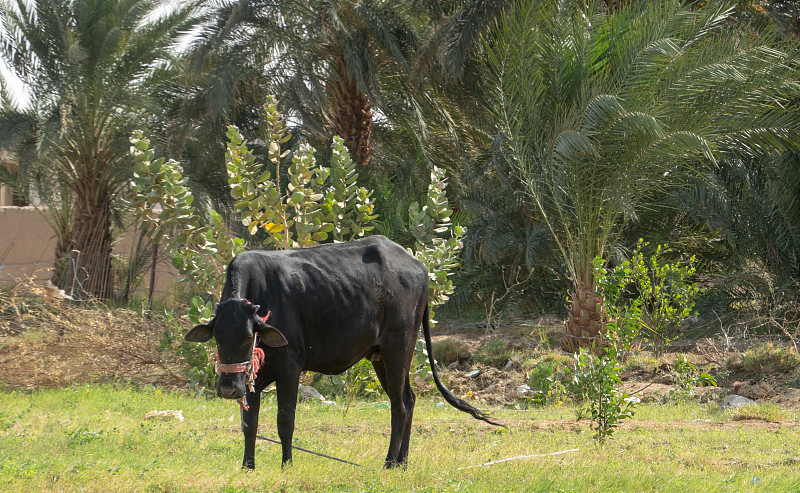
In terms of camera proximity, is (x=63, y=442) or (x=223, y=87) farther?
(x=223, y=87)

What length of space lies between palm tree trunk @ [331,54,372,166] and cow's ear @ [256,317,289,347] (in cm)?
1238

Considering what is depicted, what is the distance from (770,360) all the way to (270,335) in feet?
27.2

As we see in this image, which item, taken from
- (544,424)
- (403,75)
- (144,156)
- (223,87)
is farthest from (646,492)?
(403,75)

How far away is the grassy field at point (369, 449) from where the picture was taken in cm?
566

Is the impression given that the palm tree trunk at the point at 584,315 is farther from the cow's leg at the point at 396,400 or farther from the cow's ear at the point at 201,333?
the cow's ear at the point at 201,333

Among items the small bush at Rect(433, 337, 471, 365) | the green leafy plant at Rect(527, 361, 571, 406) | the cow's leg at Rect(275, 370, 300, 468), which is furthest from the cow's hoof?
the small bush at Rect(433, 337, 471, 365)

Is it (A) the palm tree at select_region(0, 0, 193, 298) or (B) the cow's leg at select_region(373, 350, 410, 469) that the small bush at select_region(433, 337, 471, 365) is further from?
(A) the palm tree at select_region(0, 0, 193, 298)

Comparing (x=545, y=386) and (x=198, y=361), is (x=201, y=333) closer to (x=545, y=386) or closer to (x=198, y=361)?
(x=198, y=361)

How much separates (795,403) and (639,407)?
6.06 ft

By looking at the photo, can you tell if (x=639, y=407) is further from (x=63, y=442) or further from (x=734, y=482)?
(x=63, y=442)

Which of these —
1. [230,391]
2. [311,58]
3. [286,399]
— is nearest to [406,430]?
[286,399]

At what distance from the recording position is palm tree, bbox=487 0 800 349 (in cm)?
1144

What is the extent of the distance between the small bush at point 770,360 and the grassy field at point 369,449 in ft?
5.26

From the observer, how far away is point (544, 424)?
8.90 m
